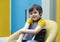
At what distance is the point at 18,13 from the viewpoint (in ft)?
9.90

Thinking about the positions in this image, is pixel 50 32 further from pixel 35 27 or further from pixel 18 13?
pixel 18 13

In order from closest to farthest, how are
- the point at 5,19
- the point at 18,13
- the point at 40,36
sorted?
the point at 40,36 → the point at 18,13 → the point at 5,19

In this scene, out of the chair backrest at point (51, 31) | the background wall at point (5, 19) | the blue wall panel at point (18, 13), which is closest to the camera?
the chair backrest at point (51, 31)

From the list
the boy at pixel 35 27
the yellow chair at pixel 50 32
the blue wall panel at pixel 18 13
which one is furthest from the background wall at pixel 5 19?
the boy at pixel 35 27

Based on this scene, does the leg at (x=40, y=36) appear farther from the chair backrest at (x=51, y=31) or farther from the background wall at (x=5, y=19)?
the background wall at (x=5, y=19)

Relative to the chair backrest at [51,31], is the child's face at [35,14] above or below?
above

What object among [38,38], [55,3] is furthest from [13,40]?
[55,3]

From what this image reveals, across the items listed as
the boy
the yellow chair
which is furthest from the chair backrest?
the boy

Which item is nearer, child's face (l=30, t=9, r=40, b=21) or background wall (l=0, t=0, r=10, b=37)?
child's face (l=30, t=9, r=40, b=21)

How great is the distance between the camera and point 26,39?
1530 millimetres

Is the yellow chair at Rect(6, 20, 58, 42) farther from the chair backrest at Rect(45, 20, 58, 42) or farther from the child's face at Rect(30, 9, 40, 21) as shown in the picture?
the child's face at Rect(30, 9, 40, 21)

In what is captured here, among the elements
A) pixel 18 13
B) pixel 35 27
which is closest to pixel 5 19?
pixel 18 13

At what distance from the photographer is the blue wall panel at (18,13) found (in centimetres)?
288

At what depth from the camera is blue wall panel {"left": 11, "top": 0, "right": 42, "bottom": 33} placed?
288cm
